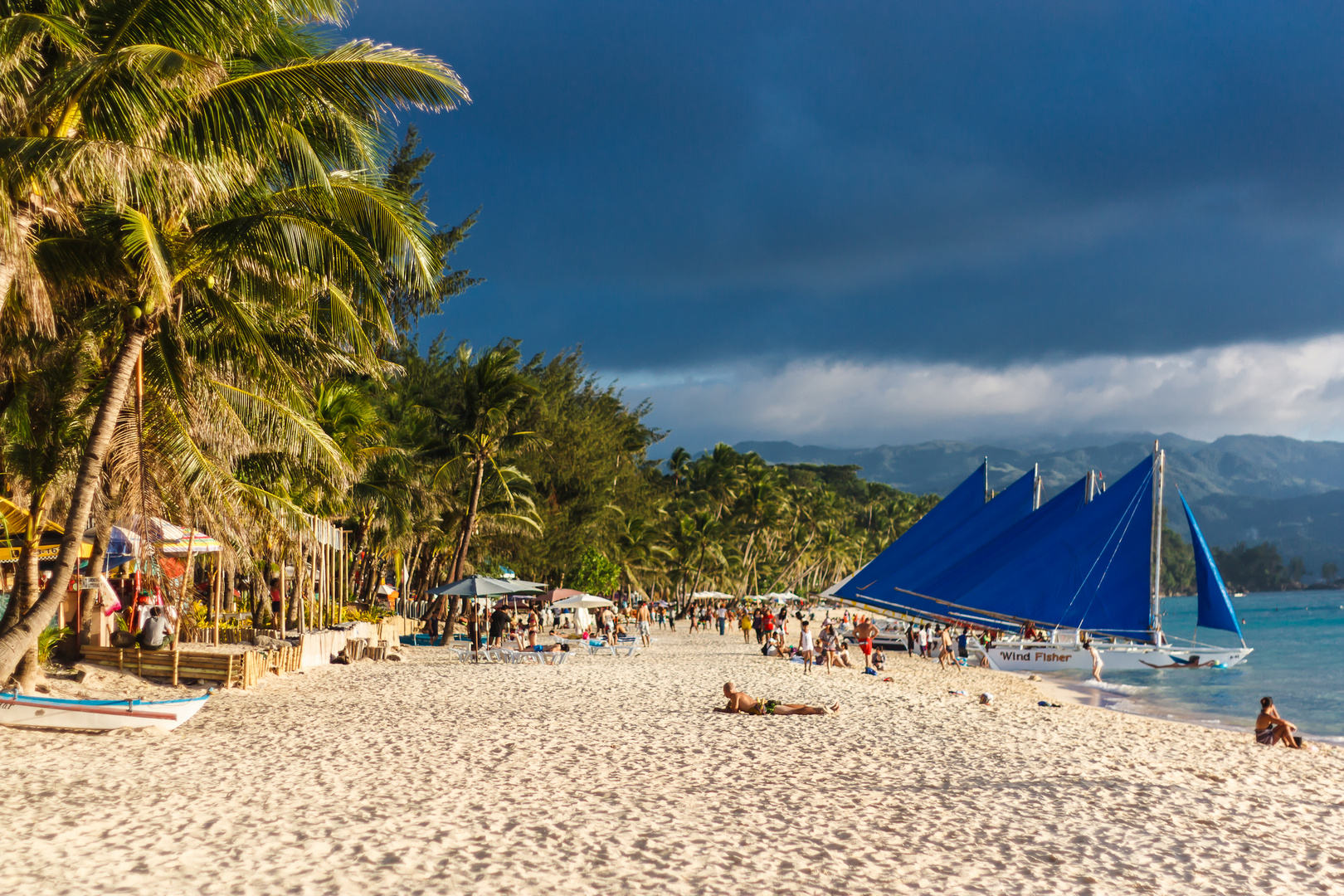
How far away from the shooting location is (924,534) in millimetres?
33375

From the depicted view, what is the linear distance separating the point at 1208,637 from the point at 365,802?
3313 inches

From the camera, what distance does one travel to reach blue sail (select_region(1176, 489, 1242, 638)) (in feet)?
77.6

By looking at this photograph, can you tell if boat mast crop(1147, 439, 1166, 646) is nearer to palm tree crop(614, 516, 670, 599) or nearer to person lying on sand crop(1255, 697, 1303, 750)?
person lying on sand crop(1255, 697, 1303, 750)

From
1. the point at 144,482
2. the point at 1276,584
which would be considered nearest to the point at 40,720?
the point at 144,482

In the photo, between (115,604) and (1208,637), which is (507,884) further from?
(1208,637)

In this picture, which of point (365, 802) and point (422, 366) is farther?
point (422, 366)

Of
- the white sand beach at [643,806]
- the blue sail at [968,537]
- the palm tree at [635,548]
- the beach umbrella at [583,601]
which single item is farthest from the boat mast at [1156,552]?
the palm tree at [635,548]

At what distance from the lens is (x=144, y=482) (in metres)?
11.6

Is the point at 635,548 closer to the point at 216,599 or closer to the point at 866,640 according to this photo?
the point at 866,640

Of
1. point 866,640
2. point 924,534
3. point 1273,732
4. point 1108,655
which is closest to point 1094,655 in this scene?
point 1108,655

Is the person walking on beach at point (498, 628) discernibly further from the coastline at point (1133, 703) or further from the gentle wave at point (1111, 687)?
the gentle wave at point (1111, 687)

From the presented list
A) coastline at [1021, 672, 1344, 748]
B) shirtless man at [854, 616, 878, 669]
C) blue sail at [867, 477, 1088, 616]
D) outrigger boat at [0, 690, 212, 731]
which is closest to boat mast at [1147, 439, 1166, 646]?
coastline at [1021, 672, 1344, 748]

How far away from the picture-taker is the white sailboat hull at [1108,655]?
2556 centimetres

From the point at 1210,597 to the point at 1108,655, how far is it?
138 inches
